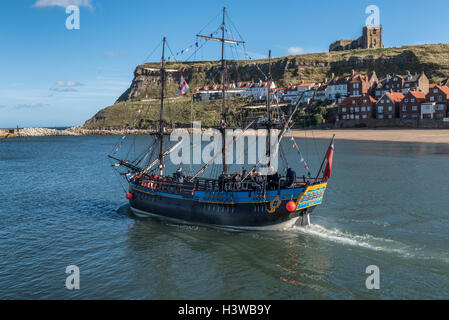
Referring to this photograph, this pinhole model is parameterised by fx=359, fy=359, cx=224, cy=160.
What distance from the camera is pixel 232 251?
71.3 feet

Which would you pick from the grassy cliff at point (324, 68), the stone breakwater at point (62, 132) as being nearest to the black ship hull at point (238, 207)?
the grassy cliff at point (324, 68)

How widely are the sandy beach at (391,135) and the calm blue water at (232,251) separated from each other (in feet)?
160

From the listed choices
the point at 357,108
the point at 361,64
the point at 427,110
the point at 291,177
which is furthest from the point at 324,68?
the point at 291,177

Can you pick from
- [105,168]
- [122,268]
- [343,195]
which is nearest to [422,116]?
[343,195]

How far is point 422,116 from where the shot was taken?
94.6m

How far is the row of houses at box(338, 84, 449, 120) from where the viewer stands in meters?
→ 92.6

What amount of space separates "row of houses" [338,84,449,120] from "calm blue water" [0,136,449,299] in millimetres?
66251

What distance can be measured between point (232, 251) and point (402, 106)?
301 ft

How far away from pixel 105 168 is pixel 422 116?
3188 inches

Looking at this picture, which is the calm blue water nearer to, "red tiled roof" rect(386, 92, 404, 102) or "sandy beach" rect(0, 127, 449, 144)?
"sandy beach" rect(0, 127, 449, 144)

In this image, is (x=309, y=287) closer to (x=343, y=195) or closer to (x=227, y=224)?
(x=227, y=224)

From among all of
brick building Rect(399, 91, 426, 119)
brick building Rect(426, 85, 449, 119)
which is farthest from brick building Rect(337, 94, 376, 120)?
brick building Rect(426, 85, 449, 119)

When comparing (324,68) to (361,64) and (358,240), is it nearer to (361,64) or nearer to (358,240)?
(361,64)
